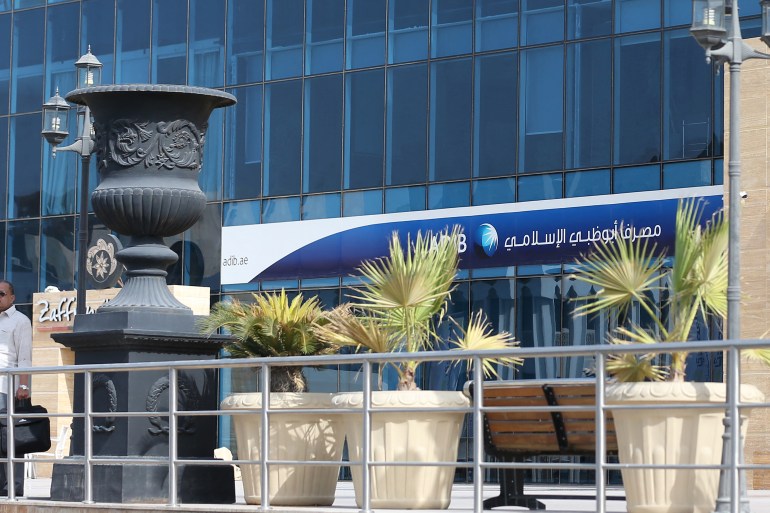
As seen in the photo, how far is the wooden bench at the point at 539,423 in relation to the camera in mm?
10609

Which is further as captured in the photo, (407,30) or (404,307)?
(407,30)

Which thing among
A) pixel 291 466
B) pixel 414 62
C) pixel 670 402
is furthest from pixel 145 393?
pixel 414 62

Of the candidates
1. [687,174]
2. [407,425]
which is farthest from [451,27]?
[407,425]

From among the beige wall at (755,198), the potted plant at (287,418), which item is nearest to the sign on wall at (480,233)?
the beige wall at (755,198)

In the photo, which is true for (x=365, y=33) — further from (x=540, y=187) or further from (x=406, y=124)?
(x=540, y=187)

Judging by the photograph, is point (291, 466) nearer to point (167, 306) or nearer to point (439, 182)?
point (167, 306)

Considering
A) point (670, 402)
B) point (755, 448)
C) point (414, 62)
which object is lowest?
point (755, 448)

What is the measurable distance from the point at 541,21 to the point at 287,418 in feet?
69.6

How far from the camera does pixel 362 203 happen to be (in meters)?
34.2

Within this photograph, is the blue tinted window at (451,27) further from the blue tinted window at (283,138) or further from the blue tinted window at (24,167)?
the blue tinted window at (24,167)

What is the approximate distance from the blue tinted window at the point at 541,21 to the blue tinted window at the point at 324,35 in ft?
15.7

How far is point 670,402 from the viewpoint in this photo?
31.4ft

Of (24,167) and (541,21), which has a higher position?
(541,21)

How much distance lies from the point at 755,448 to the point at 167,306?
13793 mm
